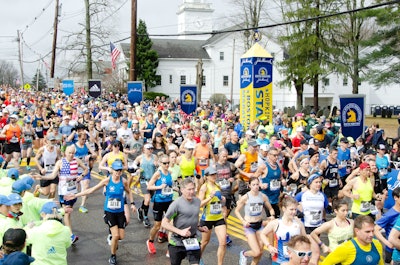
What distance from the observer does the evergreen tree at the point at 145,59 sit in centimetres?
5909

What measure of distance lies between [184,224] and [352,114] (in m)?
8.67

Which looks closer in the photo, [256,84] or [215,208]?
[215,208]

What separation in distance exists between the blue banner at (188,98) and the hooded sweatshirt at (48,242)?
1512 cm

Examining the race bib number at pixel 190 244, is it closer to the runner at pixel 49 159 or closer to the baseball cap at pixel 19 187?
the baseball cap at pixel 19 187

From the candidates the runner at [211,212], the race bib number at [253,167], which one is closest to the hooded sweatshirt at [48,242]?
the runner at [211,212]

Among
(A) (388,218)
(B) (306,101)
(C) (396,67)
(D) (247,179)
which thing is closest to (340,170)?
(D) (247,179)

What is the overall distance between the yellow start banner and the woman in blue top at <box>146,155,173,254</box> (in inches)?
394

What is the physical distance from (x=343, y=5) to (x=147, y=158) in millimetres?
29844

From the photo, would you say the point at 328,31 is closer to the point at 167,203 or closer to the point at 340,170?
the point at 340,170

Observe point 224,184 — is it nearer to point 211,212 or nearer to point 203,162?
point 211,212

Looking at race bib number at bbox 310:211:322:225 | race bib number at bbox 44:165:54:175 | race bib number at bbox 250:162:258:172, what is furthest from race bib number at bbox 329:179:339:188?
race bib number at bbox 44:165:54:175

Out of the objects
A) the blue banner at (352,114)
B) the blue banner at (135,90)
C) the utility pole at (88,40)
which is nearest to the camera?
the blue banner at (352,114)

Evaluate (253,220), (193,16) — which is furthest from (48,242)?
(193,16)

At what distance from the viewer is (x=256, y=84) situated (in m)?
18.2
